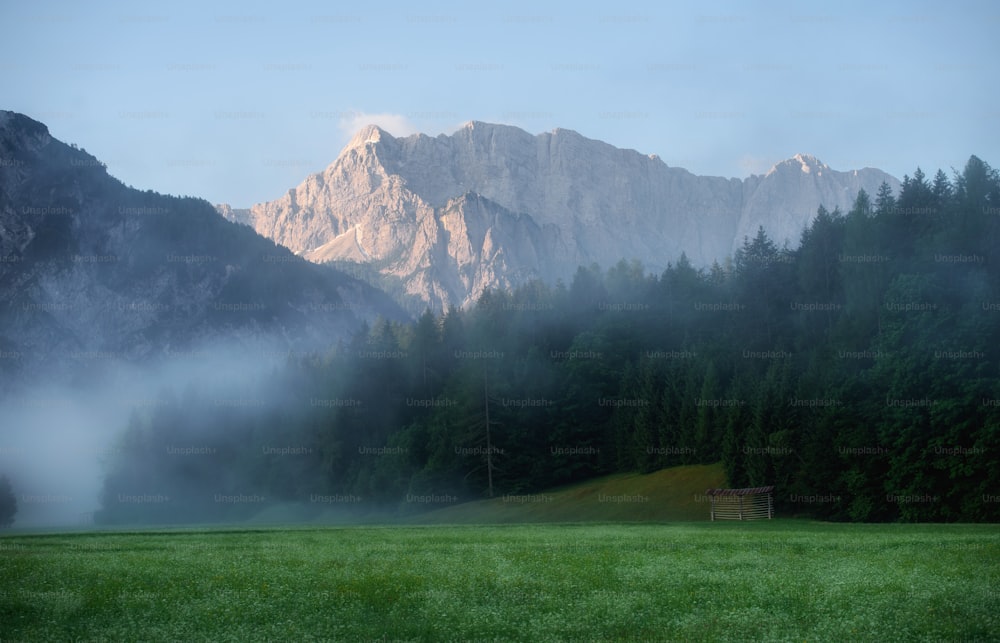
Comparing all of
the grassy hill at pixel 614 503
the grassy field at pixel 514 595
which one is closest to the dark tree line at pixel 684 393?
the grassy hill at pixel 614 503

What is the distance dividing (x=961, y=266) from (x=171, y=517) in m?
97.2

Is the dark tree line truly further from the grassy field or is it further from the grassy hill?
the grassy field

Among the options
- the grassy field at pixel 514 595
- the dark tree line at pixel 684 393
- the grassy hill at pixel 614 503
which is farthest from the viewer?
the grassy hill at pixel 614 503

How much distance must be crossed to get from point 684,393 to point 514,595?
3061 inches

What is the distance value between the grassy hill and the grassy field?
4552cm

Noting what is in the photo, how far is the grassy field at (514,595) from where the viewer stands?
18953 millimetres

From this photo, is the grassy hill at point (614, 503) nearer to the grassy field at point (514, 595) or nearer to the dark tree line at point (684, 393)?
the dark tree line at point (684, 393)

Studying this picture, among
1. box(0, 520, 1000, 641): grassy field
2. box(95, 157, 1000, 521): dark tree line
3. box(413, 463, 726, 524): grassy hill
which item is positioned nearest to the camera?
box(0, 520, 1000, 641): grassy field

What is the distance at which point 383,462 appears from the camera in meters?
109

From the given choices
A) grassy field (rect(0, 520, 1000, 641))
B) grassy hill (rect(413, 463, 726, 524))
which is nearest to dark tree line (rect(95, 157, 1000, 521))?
grassy hill (rect(413, 463, 726, 524))

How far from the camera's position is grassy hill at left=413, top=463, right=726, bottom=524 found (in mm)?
76000

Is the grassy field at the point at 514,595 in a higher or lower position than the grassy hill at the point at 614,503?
higher

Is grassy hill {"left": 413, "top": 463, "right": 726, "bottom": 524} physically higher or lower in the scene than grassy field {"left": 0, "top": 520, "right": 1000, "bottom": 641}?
lower

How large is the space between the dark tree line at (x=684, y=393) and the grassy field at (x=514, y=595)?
34.1m
